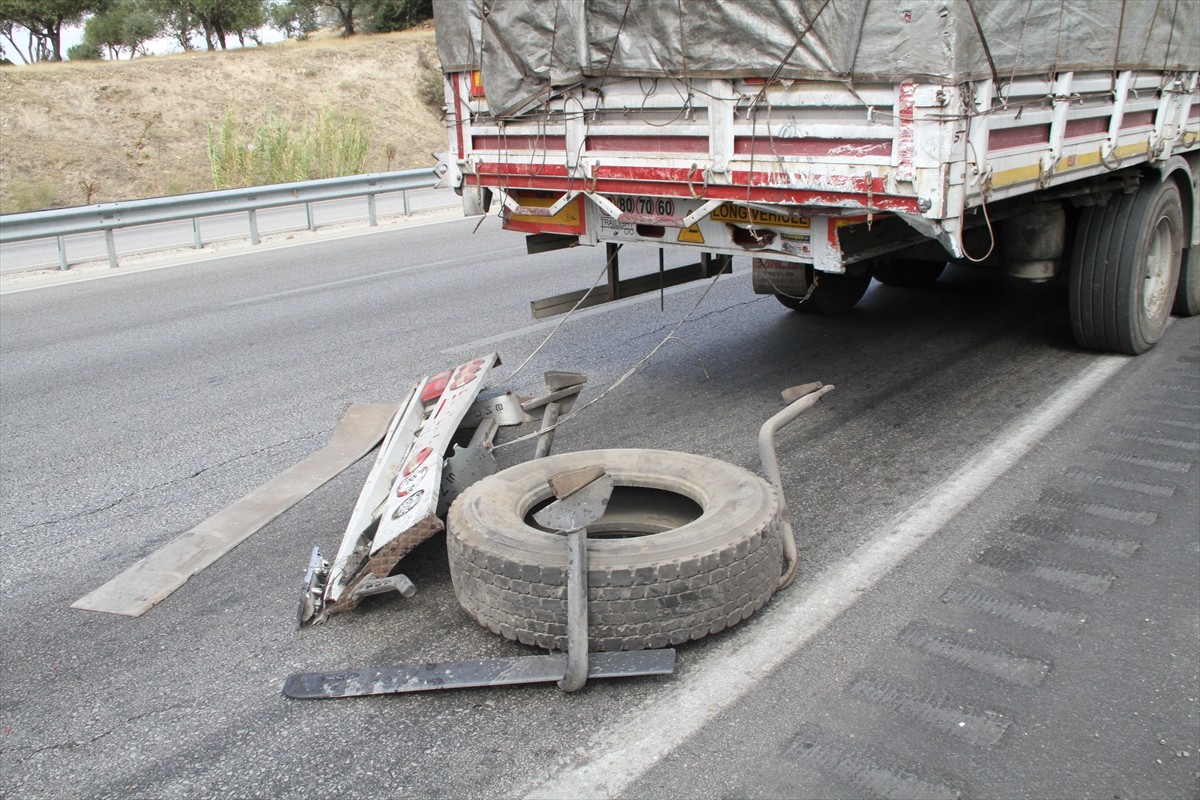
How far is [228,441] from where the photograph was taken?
564 centimetres

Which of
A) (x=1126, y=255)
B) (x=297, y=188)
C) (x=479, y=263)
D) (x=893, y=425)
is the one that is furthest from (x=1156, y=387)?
(x=297, y=188)

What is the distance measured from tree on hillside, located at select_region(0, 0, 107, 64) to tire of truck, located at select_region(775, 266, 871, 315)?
4924 cm

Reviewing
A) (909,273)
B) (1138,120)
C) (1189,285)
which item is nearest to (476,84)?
(1138,120)

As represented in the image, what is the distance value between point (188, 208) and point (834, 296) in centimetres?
914

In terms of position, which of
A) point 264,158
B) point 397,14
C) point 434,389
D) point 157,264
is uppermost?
point 397,14

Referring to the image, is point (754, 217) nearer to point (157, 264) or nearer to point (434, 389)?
point (434, 389)

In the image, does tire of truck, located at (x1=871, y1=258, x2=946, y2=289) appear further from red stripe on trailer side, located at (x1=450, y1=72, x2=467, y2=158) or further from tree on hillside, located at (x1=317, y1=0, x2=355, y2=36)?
tree on hillside, located at (x1=317, y1=0, x2=355, y2=36)

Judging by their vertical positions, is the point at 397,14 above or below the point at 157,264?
above

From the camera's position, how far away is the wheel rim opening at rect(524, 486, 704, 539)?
4055 millimetres

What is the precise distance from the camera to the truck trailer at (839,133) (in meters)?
4.09

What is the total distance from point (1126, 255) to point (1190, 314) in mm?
1777

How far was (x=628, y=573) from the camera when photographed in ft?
10.2

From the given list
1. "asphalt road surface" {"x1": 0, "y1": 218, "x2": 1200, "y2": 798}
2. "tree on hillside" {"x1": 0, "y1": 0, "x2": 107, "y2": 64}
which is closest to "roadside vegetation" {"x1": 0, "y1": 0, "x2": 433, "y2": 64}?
"tree on hillside" {"x1": 0, "y1": 0, "x2": 107, "y2": 64}

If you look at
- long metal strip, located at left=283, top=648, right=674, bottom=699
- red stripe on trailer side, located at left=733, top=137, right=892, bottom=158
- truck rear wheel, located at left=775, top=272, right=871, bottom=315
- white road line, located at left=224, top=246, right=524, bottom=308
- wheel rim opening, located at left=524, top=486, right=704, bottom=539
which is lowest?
white road line, located at left=224, top=246, right=524, bottom=308
